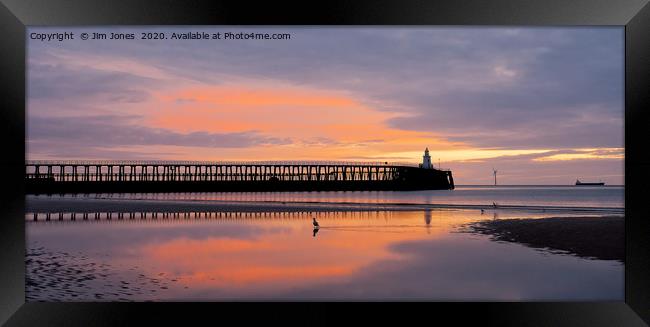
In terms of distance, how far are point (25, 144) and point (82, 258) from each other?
5919mm

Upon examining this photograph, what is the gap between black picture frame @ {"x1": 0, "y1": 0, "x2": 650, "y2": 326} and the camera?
25.3 feet

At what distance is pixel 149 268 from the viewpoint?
1221 cm

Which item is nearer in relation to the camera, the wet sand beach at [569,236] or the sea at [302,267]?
the sea at [302,267]

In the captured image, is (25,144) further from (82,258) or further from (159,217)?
(159,217)
